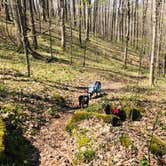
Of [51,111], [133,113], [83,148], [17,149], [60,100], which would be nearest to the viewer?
[83,148]

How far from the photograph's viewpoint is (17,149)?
10859 millimetres

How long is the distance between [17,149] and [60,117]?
4.18m

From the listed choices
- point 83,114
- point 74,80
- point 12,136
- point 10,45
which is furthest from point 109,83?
point 12,136

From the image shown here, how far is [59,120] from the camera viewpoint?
14.4 meters

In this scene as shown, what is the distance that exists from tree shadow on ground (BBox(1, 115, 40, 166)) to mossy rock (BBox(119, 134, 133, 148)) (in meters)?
2.89

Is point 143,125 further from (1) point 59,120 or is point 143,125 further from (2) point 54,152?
(2) point 54,152

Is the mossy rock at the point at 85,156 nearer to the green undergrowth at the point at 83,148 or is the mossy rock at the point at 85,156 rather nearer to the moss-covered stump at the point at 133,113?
the green undergrowth at the point at 83,148

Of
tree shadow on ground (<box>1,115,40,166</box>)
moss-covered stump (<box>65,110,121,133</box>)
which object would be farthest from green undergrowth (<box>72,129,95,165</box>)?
tree shadow on ground (<box>1,115,40,166</box>)

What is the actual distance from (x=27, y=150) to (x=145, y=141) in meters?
4.19

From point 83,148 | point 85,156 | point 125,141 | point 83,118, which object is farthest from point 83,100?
point 85,156

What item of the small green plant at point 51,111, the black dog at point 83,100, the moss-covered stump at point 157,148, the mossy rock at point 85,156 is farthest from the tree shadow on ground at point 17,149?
the black dog at point 83,100

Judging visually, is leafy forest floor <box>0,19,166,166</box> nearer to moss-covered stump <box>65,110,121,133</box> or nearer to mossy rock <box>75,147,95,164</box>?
mossy rock <box>75,147,95,164</box>

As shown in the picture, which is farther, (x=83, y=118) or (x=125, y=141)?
(x=83, y=118)

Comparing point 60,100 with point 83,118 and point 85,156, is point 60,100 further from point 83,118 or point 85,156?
point 85,156
